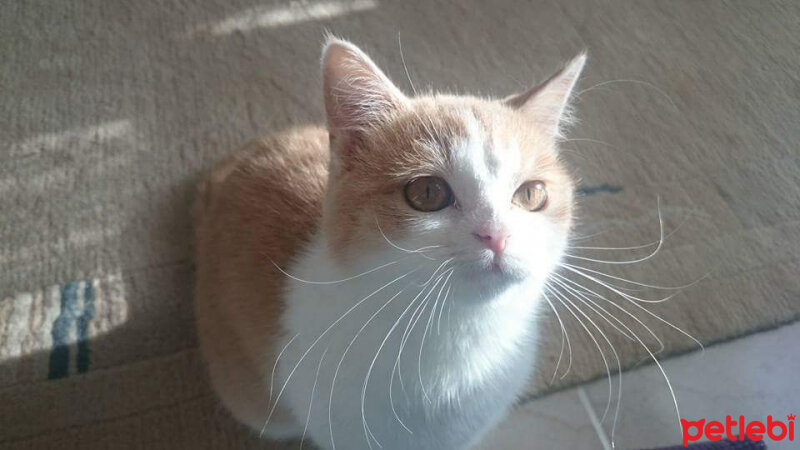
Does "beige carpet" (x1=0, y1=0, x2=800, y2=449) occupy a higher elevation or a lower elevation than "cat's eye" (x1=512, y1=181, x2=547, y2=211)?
lower

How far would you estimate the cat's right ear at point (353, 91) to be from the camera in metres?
0.70

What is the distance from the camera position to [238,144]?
141cm

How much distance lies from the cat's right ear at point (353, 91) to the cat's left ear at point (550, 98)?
0.17 metres

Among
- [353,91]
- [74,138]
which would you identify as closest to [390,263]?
[353,91]

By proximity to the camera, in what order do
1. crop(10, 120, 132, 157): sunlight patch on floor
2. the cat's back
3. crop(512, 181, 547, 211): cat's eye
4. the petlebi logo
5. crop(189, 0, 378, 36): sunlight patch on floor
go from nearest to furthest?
crop(512, 181, 547, 211): cat's eye < the cat's back < the petlebi logo < crop(10, 120, 132, 157): sunlight patch on floor < crop(189, 0, 378, 36): sunlight patch on floor

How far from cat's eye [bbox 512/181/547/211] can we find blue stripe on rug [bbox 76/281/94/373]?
880mm

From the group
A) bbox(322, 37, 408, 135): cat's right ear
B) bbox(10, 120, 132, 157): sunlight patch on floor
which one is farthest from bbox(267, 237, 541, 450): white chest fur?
bbox(10, 120, 132, 157): sunlight patch on floor

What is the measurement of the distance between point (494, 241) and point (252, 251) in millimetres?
446

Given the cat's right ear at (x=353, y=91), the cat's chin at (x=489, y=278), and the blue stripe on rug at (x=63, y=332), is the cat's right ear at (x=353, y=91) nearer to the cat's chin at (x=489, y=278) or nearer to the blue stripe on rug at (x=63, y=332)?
the cat's chin at (x=489, y=278)

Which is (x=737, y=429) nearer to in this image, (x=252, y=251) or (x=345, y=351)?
(x=345, y=351)

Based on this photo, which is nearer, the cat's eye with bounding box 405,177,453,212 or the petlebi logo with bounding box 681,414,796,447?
the cat's eye with bounding box 405,177,453,212

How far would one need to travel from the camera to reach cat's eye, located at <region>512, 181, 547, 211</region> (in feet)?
2.29

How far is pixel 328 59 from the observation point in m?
0.71

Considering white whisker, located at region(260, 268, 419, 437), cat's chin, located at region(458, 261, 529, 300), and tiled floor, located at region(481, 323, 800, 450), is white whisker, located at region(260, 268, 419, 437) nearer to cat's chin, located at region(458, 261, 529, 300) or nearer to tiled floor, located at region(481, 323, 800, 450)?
cat's chin, located at region(458, 261, 529, 300)
